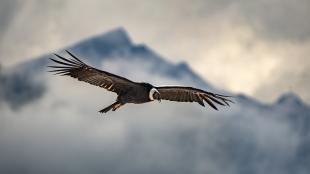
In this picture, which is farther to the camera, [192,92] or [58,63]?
[192,92]

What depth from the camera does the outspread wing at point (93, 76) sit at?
46688 millimetres

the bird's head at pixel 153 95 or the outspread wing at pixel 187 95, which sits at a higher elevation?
the outspread wing at pixel 187 95

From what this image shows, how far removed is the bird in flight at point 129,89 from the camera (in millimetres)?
46969

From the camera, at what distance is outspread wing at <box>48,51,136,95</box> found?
46.7 meters

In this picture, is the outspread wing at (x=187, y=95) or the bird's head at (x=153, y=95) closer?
the bird's head at (x=153, y=95)

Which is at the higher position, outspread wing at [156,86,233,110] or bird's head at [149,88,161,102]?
outspread wing at [156,86,233,110]

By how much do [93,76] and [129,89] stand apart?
75.1 inches

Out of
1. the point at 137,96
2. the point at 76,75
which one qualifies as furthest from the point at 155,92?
the point at 76,75

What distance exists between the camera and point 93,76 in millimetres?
47688

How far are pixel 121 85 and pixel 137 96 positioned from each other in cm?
107

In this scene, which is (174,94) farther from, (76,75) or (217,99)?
(76,75)

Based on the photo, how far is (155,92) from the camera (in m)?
47.3

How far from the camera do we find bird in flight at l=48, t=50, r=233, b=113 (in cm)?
4697

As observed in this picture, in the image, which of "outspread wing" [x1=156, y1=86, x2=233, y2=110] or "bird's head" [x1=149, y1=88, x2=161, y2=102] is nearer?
"bird's head" [x1=149, y1=88, x2=161, y2=102]
